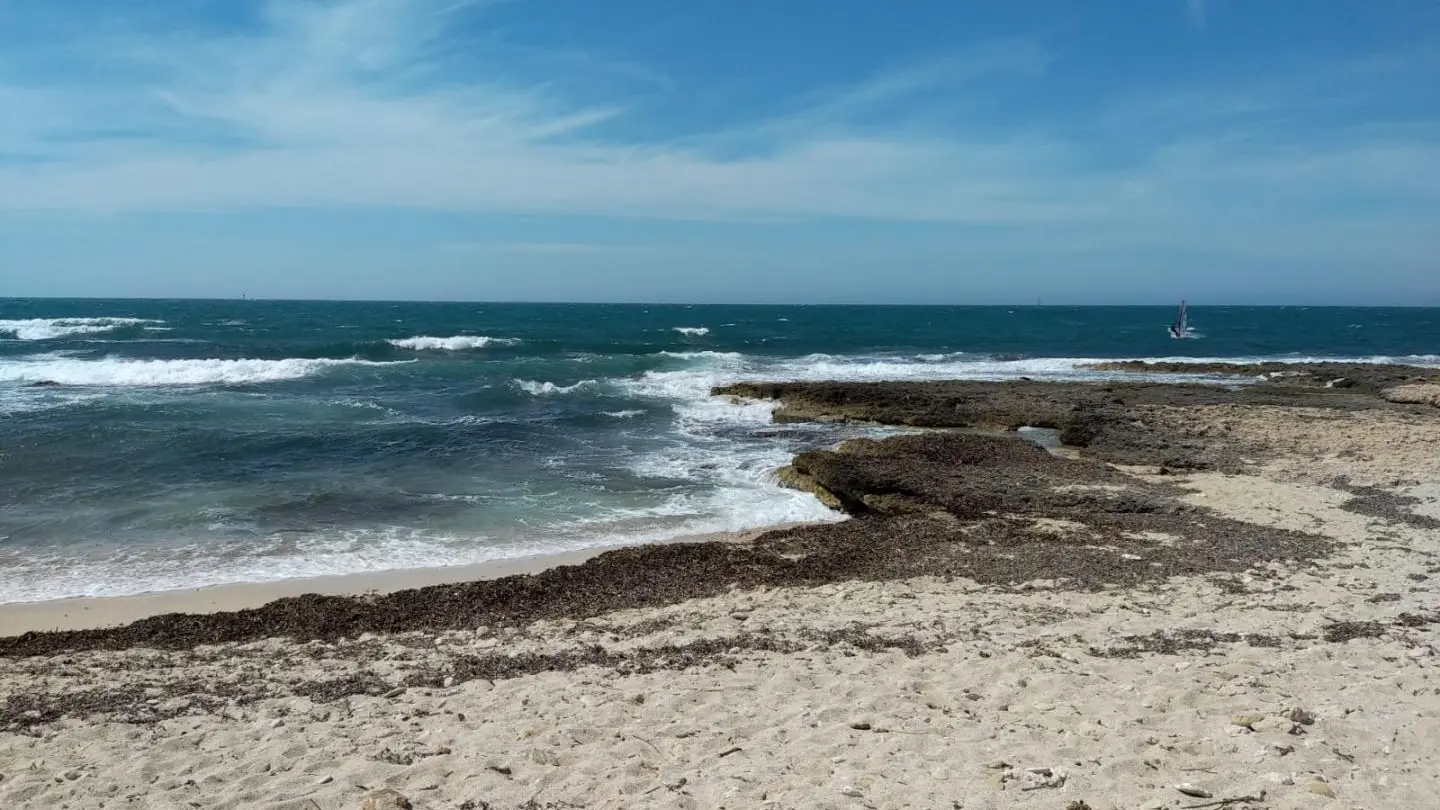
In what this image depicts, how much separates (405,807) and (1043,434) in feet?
52.4

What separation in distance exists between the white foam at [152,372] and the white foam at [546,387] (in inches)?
339

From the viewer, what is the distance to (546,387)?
27.2 meters

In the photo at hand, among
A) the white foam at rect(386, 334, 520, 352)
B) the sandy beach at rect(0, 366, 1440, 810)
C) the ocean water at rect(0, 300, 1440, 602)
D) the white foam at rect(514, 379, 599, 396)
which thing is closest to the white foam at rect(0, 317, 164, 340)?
the ocean water at rect(0, 300, 1440, 602)

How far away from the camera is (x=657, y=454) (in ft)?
53.9

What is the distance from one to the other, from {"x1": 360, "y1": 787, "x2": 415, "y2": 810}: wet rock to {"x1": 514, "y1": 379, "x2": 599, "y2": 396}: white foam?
866 inches

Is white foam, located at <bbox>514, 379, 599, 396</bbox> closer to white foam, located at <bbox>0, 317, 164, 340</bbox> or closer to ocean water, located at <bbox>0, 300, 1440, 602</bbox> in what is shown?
ocean water, located at <bbox>0, 300, 1440, 602</bbox>

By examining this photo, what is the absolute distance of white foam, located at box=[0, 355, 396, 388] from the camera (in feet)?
92.8

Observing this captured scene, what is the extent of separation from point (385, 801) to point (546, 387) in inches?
926

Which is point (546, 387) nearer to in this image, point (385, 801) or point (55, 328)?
point (385, 801)

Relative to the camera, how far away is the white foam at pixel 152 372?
2830cm

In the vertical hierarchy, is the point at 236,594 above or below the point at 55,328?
below

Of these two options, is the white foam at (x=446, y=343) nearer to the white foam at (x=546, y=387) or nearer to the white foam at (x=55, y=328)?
the white foam at (x=546, y=387)

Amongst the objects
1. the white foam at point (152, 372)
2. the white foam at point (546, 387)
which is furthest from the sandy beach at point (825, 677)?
the white foam at point (152, 372)

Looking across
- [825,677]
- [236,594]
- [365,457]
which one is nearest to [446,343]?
[365,457]
